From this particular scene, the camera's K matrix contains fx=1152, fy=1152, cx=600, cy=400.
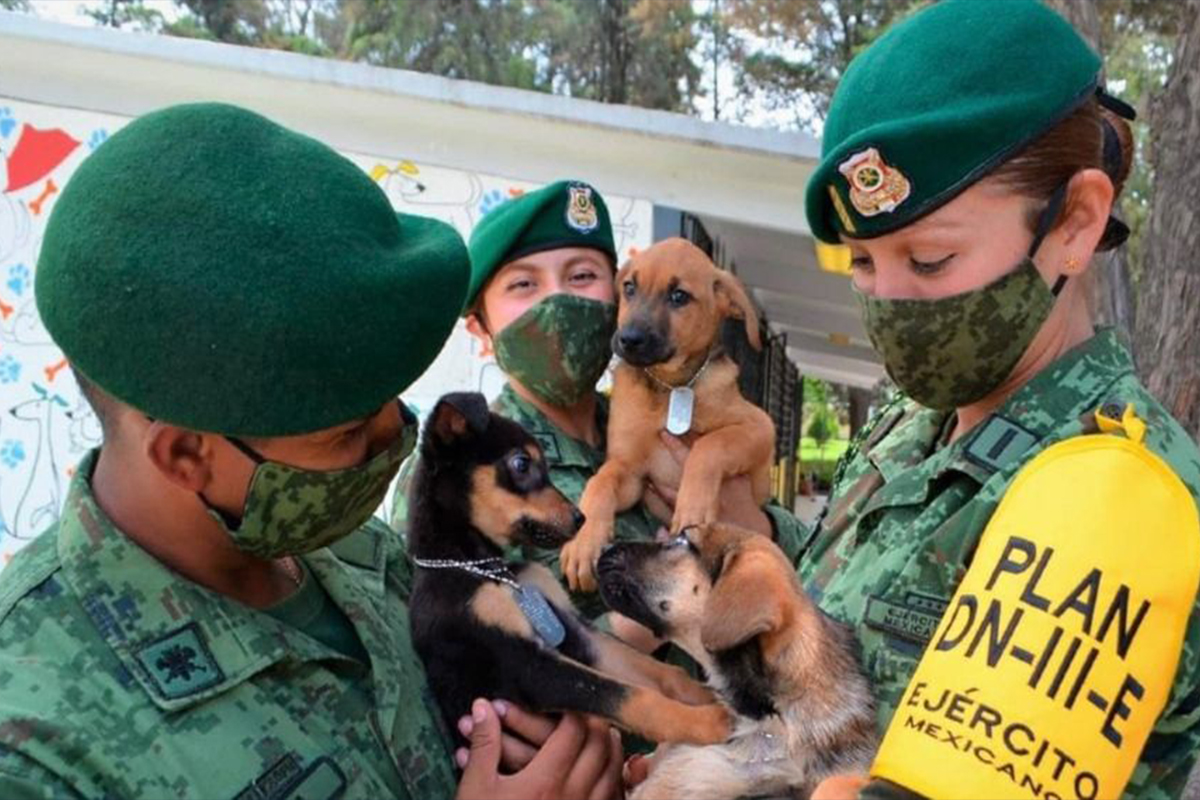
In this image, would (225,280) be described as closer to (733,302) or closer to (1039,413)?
(1039,413)

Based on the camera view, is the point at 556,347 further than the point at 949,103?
Yes

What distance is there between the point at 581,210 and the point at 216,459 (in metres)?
2.07

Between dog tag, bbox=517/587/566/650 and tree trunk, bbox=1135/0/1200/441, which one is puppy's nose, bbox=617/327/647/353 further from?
tree trunk, bbox=1135/0/1200/441

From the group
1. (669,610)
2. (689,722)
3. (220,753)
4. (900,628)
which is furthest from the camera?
(669,610)

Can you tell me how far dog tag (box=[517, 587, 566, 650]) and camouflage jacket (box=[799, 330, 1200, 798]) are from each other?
0.76m

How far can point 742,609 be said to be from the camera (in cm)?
240

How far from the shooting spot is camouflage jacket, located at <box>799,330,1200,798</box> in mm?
1837

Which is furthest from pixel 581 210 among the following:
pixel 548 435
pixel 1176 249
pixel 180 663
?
pixel 1176 249

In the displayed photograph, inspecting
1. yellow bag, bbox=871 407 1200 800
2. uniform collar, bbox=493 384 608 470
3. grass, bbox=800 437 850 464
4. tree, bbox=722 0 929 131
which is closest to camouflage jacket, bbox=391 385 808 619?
uniform collar, bbox=493 384 608 470

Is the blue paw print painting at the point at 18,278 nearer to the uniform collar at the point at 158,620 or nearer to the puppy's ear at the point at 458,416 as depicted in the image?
the puppy's ear at the point at 458,416

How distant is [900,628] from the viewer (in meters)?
2.10

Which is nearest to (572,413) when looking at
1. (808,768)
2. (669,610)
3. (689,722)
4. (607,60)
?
(669,610)

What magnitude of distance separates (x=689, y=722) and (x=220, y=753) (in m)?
1.20

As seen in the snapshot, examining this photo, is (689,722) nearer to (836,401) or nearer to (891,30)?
(891,30)
